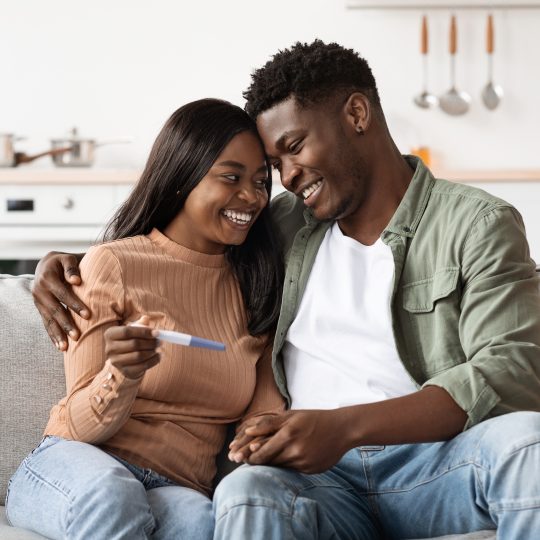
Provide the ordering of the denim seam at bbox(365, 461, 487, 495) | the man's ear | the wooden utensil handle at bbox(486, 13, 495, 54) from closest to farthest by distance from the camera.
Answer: the denim seam at bbox(365, 461, 487, 495), the man's ear, the wooden utensil handle at bbox(486, 13, 495, 54)

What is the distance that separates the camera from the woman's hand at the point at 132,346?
1402mm

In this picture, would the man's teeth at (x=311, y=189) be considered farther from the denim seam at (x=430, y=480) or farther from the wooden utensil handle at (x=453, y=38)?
the wooden utensil handle at (x=453, y=38)

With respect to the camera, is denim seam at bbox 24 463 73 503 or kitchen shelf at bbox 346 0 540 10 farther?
kitchen shelf at bbox 346 0 540 10

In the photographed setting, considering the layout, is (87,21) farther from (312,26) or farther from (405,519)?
(405,519)

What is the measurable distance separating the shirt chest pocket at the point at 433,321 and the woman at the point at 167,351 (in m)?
0.28

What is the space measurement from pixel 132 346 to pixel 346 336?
0.44 m

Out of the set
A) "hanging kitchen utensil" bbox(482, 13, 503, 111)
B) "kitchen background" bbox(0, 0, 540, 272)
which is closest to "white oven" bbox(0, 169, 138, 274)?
"kitchen background" bbox(0, 0, 540, 272)

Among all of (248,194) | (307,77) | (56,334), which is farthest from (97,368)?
(307,77)

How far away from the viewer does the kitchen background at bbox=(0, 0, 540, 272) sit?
4398mm

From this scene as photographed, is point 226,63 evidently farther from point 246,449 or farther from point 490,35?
point 246,449

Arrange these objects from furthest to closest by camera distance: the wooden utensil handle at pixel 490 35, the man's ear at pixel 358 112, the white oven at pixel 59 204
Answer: the wooden utensil handle at pixel 490 35
the white oven at pixel 59 204
the man's ear at pixel 358 112

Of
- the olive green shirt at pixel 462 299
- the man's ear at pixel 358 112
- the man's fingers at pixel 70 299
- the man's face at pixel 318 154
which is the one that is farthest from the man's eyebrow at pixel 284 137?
the man's fingers at pixel 70 299

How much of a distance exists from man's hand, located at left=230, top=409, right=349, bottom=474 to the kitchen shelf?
323 cm

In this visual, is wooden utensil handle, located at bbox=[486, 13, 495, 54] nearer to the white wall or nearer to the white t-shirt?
the white wall
